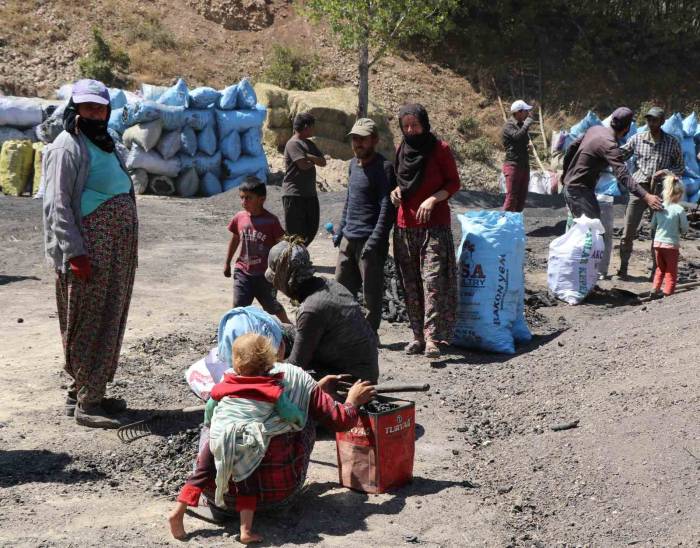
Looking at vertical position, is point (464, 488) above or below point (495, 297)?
below

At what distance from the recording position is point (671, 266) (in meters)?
8.65

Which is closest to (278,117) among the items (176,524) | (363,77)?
(363,77)

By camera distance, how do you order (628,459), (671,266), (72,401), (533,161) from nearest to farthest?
(628,459) < (72,401) < (671,266) < (533,161)

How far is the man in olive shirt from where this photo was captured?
8516mm

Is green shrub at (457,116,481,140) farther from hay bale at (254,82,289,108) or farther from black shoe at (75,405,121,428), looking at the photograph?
black shoe at (75,405,121,428)

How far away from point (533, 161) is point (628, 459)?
20401 mm

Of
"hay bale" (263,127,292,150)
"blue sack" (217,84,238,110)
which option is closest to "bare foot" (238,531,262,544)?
"blue sack" (217,84,238,110)

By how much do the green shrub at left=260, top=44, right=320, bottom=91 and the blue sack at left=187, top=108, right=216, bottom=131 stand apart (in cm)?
939

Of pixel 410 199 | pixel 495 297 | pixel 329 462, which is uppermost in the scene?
pixel 410 199

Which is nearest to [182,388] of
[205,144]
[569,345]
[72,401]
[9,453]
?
[72,401]

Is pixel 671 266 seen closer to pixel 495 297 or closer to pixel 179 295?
pixel 495 297

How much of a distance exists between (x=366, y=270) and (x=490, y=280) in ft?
3.15

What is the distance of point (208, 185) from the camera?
52.7 ft

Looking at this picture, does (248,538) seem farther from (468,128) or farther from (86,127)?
(468,128)
